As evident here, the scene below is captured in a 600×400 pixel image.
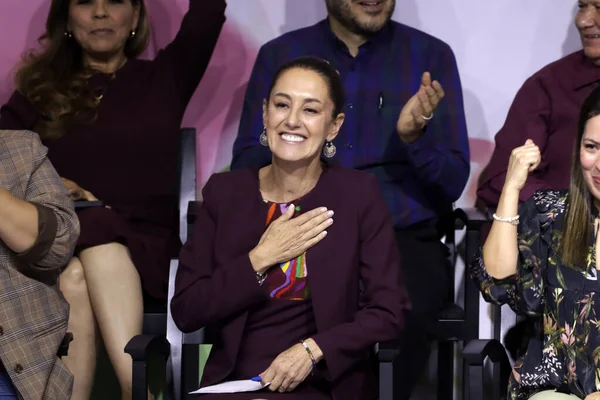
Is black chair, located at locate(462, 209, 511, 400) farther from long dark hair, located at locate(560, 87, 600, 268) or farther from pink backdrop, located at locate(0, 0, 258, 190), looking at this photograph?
pink backdrop, located at locate(0, 0, 258, 190)

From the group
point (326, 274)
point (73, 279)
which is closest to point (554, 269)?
point (326, 274)

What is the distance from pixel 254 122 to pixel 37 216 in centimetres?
112

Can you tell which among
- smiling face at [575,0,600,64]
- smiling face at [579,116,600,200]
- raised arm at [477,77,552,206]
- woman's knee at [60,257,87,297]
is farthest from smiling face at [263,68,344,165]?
smiling face at [575,0,600,64]

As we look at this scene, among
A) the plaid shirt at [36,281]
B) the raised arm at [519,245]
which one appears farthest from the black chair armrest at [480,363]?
the plaid shirt at [36,281]

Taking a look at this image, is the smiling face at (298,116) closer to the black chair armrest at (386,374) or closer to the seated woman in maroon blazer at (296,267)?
the seated woman in maroon blazer at (296,267)

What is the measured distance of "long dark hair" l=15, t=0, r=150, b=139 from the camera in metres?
3.94

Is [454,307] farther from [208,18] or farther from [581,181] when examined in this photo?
[208,18]

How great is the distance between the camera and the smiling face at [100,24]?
4.02m

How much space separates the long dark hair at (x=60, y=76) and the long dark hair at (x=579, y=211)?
1804 millimetres

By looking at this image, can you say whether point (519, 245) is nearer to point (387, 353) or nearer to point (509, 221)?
point (509, 221)

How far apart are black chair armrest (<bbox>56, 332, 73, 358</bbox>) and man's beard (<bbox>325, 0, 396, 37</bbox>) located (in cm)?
154

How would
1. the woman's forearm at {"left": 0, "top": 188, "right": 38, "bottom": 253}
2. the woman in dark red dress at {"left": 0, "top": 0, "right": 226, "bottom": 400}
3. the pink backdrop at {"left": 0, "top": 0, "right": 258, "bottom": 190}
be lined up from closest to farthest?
1. the woman's forearm at {"left": 0, "top": 188, "right": 38, "bottom": 253}
2. the woman in dark red dress at {"left": 0, "top": 0, "right": 226, "bottom": 400}
3. the pink backdrop at {"left": 0, "top": 0, "right": 258, "bottom": 190}

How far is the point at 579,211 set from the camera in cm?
288

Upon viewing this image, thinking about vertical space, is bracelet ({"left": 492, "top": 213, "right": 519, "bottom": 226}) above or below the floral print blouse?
above
